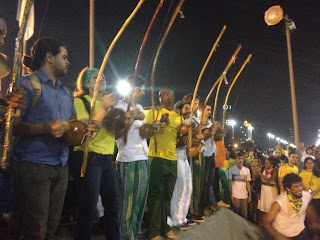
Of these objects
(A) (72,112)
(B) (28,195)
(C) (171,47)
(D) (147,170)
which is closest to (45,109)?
(A) (72,112)

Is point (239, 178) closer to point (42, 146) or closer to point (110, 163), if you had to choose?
point (110, 163)

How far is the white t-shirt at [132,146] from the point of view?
363 cm

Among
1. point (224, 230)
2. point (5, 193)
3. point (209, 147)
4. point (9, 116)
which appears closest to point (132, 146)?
point (5, 193)

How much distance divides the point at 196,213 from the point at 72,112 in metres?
3.41

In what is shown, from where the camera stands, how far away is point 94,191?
2889 millimetres

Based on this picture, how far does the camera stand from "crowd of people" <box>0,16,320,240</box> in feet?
7.11

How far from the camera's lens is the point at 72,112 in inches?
105

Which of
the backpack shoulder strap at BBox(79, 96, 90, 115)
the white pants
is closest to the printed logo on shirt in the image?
the white pants

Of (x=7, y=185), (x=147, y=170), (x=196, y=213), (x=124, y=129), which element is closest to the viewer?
(x=7, y=185)

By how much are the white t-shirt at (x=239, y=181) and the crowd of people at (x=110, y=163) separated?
1.75 meters

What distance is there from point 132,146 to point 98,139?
2.22ft

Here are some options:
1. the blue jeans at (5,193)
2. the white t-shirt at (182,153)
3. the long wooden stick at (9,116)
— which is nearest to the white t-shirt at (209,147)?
the white t-shirt at (182,153)

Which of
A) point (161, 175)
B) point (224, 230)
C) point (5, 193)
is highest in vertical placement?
point (5, 193)

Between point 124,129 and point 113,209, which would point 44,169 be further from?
point 124,129
